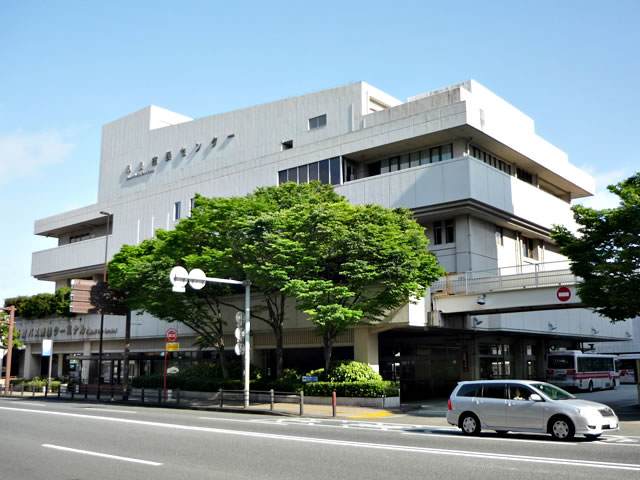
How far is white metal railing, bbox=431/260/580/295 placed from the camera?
3052cm

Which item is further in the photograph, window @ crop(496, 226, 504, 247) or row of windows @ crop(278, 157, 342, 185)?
row of windows @ crop(278, 157, 342, 185)

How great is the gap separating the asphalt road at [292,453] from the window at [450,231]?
70.4 feet

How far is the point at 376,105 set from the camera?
47.5 metres

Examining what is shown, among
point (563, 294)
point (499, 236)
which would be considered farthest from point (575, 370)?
point (563, 294)

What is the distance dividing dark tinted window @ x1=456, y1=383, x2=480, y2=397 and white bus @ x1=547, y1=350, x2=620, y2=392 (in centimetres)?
3096

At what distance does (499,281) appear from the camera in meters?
32.4

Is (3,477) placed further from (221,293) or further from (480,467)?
(221,293)

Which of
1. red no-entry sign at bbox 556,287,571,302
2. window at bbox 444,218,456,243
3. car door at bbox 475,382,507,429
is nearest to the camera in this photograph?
car door at bbox 475,382,507,429

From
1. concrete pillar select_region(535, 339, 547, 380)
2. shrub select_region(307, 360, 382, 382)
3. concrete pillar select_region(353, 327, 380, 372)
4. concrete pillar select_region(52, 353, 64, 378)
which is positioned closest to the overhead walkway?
concrete pillar select_region(353, 327, 380, 372)

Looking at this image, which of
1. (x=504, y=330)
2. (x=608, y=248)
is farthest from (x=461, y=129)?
(x=608, y=248)

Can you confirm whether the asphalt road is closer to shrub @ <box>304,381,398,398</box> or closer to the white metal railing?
shrub @ <box>304,381,398,398</box>

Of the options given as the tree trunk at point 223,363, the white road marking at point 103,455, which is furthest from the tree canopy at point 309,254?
the white road marking at point 103,455

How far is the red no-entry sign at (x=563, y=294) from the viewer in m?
29.9

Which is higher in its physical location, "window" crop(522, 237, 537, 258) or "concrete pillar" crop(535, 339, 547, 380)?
"window" crop(522, 237, 537, 258)
